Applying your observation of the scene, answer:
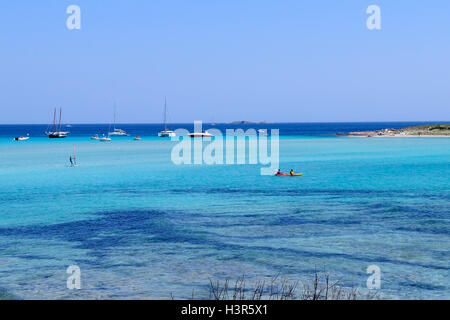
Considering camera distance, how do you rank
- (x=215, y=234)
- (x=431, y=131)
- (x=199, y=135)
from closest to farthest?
(x=215, y=234) → (x=431, y=131) → (x=199, y=135)

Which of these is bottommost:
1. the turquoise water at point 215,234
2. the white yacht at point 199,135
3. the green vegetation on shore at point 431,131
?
the turquoise water at point 215,234

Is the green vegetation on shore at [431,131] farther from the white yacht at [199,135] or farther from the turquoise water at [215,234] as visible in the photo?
the turquoise water at [215,234]

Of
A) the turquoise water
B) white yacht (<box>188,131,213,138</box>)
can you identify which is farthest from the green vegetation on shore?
the turquoise water

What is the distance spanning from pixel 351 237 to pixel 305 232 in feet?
8.24

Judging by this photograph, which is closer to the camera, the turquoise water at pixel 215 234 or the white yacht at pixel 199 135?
the turquoise water at pixel 215 234

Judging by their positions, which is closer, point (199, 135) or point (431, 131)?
point (431, 131)

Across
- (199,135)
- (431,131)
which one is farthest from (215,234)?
(431,131)

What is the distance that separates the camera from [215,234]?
27203 mm

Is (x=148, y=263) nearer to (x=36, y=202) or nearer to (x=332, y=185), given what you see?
(x=36, y=202)

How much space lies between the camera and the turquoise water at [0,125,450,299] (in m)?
19.7

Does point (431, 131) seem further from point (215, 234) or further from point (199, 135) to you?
point (215, 234)

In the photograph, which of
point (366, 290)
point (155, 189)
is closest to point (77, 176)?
point (155, 189)

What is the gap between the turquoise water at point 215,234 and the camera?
19.7 m

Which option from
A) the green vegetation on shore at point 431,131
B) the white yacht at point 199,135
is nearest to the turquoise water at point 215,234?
the green vegetation on shore at point 431,131
